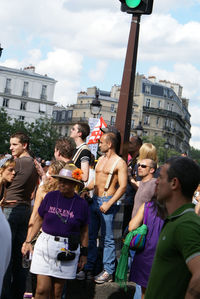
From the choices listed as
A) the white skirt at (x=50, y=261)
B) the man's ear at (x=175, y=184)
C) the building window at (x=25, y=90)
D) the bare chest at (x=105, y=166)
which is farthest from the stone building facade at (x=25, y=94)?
the man's ear at (x=175, y=184)

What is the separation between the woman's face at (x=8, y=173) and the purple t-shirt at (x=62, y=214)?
90 centimetres

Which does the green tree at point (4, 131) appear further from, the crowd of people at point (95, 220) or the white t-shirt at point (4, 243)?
the white t-shirt at point (4, 243)

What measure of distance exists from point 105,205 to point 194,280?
162 inches

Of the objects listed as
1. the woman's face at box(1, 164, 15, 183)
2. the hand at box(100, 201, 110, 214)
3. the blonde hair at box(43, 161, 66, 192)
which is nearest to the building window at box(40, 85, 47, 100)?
the hand at box(100, 201, 110, 214)

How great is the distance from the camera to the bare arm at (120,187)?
6781 mm

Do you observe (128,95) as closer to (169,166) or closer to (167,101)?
(169,166)

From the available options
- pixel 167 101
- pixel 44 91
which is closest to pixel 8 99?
pixel 44 91

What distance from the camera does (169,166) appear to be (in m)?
3.28

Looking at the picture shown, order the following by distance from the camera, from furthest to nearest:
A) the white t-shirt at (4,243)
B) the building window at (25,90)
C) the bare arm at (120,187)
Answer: the building window at (25,90), the bare arm at (120,187), the white t-shirt at (4,243)

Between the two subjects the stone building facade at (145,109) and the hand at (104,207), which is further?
the stone building facade at (145,109)

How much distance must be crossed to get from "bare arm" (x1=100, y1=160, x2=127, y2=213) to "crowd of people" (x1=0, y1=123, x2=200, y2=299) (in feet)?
0.04

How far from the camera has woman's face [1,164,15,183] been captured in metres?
6.26

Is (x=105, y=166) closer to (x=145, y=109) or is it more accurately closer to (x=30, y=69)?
(x=30, y=69)

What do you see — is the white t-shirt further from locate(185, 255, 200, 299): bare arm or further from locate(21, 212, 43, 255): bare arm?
locate(21, 212, 43, 255): bare arm
